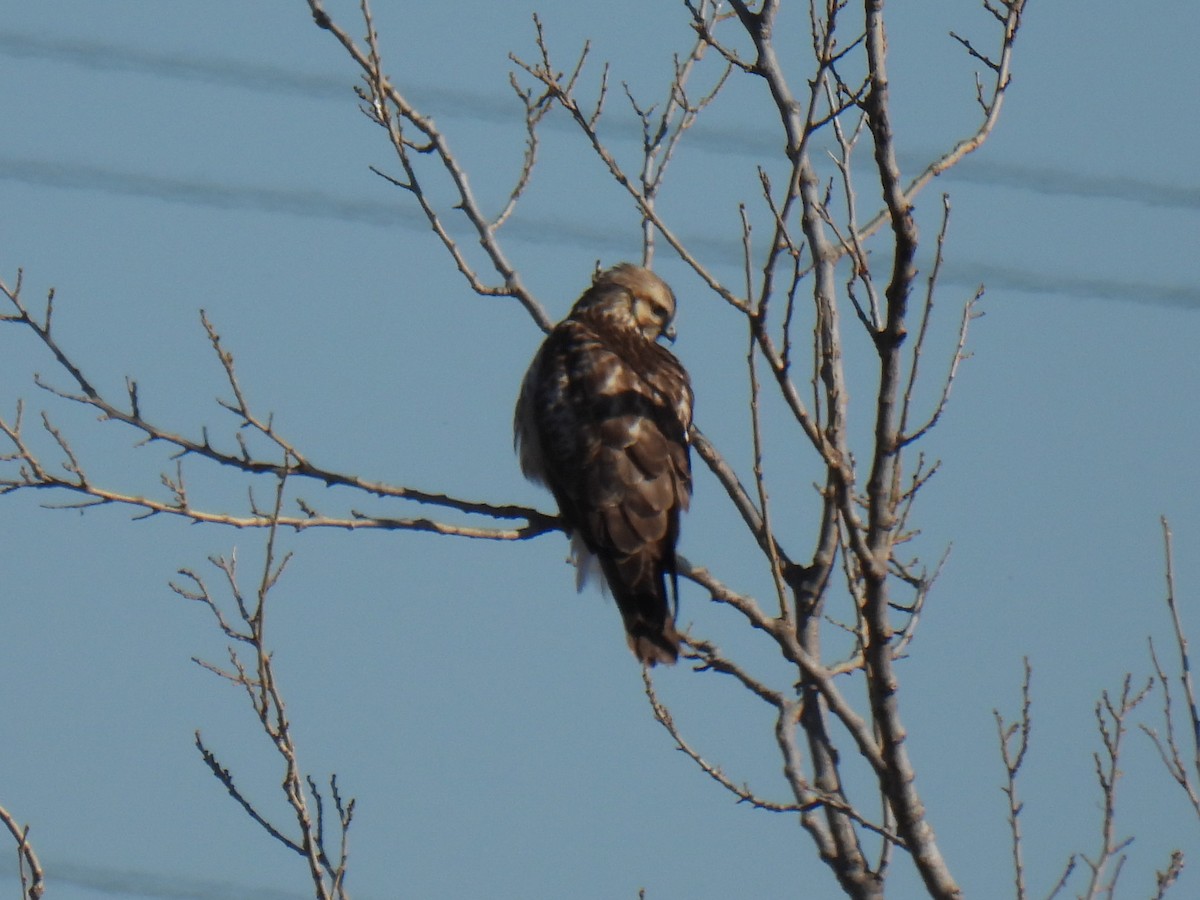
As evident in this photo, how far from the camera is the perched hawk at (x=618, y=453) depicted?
216 inches

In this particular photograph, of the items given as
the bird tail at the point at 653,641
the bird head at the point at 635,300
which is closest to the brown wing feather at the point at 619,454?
the bird tail at the point at 653,641

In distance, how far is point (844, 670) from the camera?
4910 mm

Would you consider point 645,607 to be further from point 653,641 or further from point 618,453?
point 618,453

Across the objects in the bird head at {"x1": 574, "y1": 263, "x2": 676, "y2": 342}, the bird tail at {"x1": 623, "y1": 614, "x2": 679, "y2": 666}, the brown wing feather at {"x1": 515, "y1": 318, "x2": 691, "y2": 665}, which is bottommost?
the bird tail at {"x1": 623, "y1": 614, "x2": 679, "y2": 666}

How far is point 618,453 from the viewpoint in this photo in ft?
19.2

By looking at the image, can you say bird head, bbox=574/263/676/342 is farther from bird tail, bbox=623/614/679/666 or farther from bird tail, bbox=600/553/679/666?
bird tail, bbox=623/614/679/666

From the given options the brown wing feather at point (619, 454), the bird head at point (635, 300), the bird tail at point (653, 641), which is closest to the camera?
the bird tail at point (653, 641)

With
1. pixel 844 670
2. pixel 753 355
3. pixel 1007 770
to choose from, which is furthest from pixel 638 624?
pixel 753 355

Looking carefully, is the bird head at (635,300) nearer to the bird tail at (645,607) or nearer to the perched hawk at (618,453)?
the perched hawk at (618,453)

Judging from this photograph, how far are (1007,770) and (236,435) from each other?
2.47m

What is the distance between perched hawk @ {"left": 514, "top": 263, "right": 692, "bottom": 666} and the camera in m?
5.50

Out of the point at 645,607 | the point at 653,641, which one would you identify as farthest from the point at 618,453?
the point at 653,641

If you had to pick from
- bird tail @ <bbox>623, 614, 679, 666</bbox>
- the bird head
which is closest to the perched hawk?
bird tail @ <bbox>623, 614, 679, 666</bbox>

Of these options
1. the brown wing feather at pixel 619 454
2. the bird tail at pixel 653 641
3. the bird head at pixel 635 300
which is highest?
the bird head at pixel 635 300
